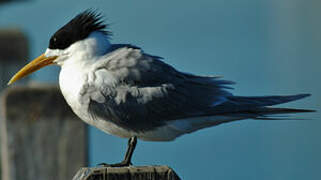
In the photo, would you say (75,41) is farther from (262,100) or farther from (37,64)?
(262,100)

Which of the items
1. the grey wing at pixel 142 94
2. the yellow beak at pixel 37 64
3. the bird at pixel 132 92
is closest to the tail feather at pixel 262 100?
the bird at pixel 132 92

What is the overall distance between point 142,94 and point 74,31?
3.05ft

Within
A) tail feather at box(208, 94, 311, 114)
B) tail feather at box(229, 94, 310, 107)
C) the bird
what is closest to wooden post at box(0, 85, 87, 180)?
the bird

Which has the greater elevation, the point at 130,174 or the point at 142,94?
the point at 142,94

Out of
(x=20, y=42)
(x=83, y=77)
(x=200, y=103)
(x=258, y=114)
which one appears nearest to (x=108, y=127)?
(x=83, y=77)

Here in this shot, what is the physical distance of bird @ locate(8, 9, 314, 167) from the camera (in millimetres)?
5691

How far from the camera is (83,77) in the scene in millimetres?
5773

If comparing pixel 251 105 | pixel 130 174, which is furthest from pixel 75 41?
pixel 130 174

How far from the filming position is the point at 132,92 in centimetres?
573

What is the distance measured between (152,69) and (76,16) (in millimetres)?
940

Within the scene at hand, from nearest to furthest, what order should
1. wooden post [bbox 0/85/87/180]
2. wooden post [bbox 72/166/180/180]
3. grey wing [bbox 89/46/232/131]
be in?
wooden post [bbox 72/166/180/180]
grey wing [bbox 89/46/232/131]
wooden post [bbox 0/85/87/180]

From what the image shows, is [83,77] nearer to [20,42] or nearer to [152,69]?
[152,69]

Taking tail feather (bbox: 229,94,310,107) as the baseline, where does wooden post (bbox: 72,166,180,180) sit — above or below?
below

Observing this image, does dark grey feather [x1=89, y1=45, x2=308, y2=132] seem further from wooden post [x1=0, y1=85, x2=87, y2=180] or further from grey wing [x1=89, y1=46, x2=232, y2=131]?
wooden post [x1=0, y1=85, x2=87, y2=180]
